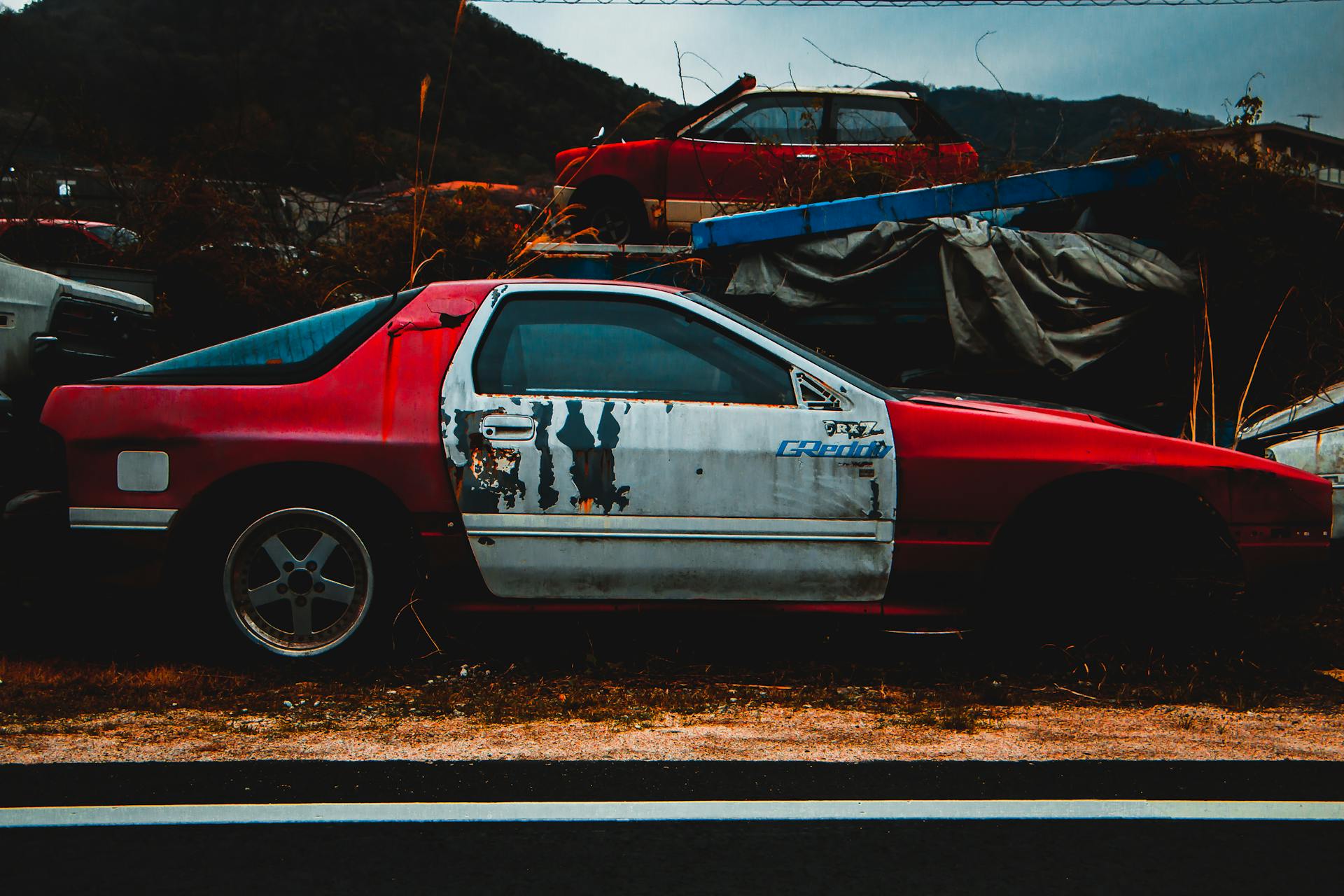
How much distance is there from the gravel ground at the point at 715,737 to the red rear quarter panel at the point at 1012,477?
2.13 ft

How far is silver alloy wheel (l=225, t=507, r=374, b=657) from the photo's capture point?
13.6 ft

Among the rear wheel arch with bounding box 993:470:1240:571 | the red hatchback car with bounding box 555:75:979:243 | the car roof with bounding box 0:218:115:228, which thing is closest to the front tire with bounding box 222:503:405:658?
the rear wheel arch with bounding box 993:470:1240:571

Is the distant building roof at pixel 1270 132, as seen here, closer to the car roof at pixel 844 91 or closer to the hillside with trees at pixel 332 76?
the car roof at pixel 844 91

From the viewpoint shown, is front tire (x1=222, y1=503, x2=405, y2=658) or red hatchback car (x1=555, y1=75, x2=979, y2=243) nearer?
front tire (x1=222, y1=503, x2=405, y2=658)

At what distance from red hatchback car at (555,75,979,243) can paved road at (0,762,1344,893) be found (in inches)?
276


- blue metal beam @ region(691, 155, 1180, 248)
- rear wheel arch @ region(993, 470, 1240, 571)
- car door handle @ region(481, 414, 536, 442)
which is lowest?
rear wheel arch @ region(993, 470, 1240, 571)

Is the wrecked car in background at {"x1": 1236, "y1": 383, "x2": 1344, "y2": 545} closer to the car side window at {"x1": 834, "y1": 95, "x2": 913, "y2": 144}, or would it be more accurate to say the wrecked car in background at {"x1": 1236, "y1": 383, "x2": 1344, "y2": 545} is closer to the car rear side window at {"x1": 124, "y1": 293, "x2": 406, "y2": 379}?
the car rear side window at {"x1": 124, "y1": 293, "x2": 406, "y2": 379}

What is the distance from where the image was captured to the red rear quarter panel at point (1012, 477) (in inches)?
163

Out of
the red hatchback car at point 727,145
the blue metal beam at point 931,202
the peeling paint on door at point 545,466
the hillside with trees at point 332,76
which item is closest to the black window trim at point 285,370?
the peeling paint on door at point 545,466

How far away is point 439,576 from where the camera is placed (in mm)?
4145

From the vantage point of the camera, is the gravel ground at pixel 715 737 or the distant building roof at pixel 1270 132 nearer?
the gravel ground at pixel 715 737

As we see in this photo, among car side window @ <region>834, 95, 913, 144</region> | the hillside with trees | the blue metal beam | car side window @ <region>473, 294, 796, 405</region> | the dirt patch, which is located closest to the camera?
the dirt patch

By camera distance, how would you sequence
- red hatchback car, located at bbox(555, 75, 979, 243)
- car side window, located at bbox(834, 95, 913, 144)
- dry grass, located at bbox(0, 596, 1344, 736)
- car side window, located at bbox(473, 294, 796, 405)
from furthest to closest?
car side window, located at bbox(834, 95, 913, 144), red hatchback car, located at bbox(555, 75, 979, 243), car side window, located at bbox(473, 294, 796, 405), dry grass, located at bbox(0, 596, 1344, 736)

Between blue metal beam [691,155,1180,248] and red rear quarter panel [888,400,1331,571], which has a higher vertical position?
blue metal beam [691,155,1180,248]
